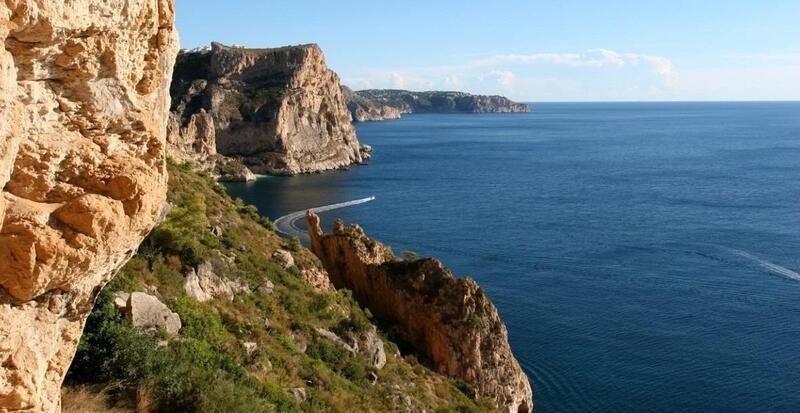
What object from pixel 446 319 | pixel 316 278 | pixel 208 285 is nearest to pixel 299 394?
pixel 208 285

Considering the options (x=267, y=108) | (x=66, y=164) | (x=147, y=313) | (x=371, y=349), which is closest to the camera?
(x=66, y=164)

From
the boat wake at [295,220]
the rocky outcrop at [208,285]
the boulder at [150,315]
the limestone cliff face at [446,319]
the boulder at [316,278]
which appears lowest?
the boat wake at [295,220]

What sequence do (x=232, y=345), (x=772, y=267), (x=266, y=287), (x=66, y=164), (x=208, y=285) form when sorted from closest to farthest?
(x=66, y=164) < (x=232, y=345) < (x=208, y=285) < (x=266, y=287) < (x=772, y=267)

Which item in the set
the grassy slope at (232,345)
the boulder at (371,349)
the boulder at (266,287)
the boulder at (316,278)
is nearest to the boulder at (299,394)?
the grassy slope at (232,345)

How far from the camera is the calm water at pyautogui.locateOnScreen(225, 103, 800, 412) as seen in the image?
37938 mm

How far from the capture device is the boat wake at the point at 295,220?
229ft

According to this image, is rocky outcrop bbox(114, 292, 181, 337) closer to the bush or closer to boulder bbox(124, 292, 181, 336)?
boulder bbox(124, 292, 181, 336)

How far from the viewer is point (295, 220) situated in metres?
77.4

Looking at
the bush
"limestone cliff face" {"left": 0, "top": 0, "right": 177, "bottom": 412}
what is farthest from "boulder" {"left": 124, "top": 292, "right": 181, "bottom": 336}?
"limestone cliff face" {"left": 0, "top": 0, "right": 177, "bottom": 412}

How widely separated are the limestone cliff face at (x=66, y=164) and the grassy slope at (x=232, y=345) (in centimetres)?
469

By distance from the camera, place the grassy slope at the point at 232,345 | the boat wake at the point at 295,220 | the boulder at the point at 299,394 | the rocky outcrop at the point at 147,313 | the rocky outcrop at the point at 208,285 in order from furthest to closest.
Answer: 1. the boat wake at the point at 295,220
2. the rocky outcrop at the point at 208,285
3. the boulder at the point at 299,394
4. the rocky outcrop at the point at 147,313
5. the grassy slope at the point at 232,345

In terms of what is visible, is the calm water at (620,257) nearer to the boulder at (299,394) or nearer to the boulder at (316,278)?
the boulder at (316,278)

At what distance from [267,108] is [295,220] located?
62752 millimetres

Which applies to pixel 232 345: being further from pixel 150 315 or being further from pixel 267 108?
pixel 267 108
